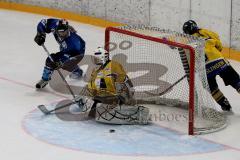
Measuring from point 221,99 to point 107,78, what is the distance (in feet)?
4.10

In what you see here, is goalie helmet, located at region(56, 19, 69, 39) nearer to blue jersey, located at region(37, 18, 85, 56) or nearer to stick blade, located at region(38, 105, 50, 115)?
blue jersey, located at region(37, 18, 85, 56)

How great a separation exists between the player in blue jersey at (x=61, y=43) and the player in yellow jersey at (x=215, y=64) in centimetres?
153

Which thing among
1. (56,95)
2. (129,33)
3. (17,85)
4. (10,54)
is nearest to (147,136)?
(129,33)

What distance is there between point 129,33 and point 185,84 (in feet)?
2.50

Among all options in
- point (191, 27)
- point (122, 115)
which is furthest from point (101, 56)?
point (191, 27)

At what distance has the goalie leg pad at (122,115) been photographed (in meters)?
6.57

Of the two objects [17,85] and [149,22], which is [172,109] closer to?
[17,85]

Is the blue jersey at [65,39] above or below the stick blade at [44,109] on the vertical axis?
above

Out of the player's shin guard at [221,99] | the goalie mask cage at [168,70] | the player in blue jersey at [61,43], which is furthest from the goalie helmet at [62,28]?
the player's shin guard at [221,99]

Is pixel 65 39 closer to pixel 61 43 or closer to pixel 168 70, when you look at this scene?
pixel 61 43

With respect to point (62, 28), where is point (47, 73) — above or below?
below

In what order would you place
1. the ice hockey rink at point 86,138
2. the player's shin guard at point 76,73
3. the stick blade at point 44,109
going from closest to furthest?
the ice hockey rink at point 86,138
the stick blade at point 44,109
the player's shin guard at point 76,73

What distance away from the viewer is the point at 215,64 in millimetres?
6770

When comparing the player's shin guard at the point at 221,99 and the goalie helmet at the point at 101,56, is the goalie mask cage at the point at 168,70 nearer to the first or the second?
the player's shin guard at the point at 221,99
